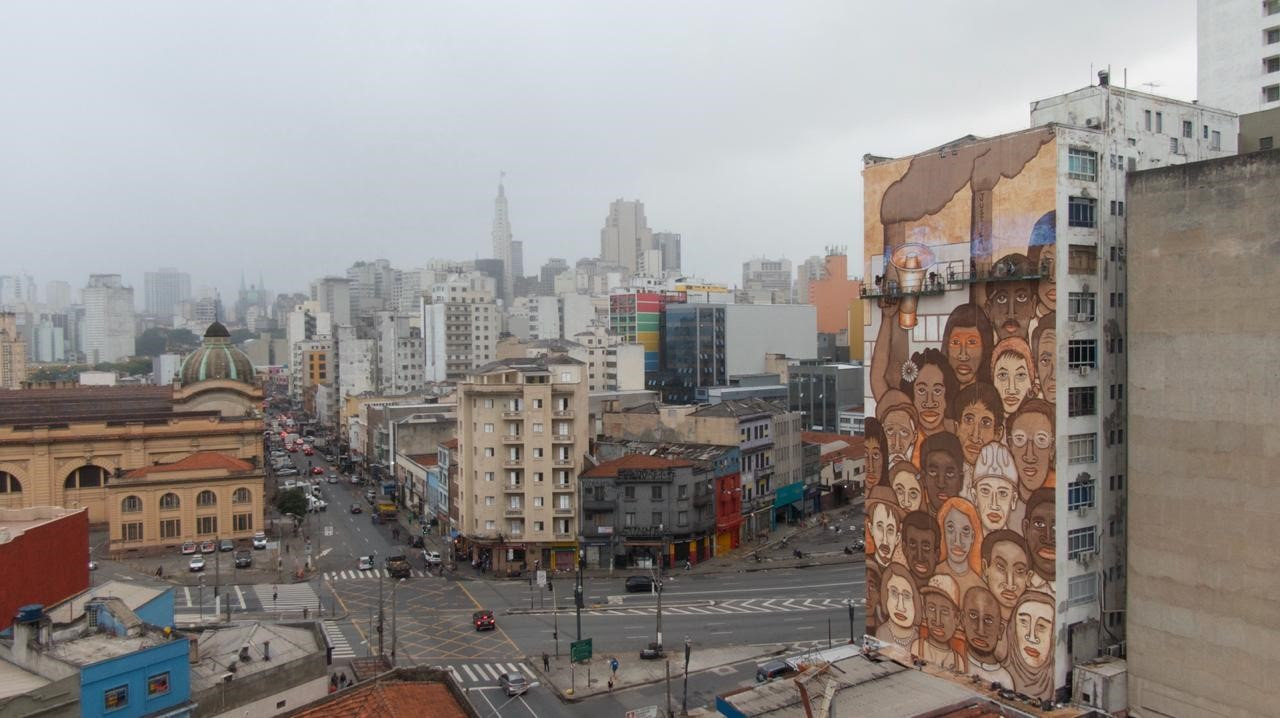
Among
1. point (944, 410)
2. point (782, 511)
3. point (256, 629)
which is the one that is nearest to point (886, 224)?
point (944, 410)

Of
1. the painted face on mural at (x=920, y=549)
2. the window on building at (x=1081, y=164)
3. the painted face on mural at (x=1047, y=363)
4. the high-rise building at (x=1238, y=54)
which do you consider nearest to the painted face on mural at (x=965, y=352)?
the painted face on mural at (x=1047, y=363)

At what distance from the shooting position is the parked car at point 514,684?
157 ft

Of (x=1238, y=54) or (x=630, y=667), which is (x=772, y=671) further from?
(x=1238, y=54)

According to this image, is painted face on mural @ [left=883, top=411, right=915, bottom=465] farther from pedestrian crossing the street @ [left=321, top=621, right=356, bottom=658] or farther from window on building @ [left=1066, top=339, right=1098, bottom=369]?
pedestrian crossing the street @ [left=321, top=621, right=356, bottom=658]

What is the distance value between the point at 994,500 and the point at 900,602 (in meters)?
A: 8.44

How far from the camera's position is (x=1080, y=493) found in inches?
1702

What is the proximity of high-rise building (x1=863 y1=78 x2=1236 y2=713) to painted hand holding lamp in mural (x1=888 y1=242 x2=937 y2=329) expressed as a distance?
3.3 inches

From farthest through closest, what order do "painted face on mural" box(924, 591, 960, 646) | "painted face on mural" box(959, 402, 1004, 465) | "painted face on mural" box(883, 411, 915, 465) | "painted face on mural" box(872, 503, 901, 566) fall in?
"painted face on mural" box(872, 503, 901, 566)
"painted face on mural" box(883, 411, 915, 465)
"painted face on mural" box(924, 591, 960, 646)
"painted face on mural" box(959, 402, 1004, 465)

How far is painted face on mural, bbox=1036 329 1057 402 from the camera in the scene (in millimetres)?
42125

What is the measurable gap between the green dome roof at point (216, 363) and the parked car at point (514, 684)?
70.3 m

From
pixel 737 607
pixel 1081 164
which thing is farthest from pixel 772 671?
pixel 1081 164

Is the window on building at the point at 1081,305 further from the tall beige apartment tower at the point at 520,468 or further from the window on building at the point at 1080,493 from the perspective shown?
the tall beige apartment tower at the point at 520,468

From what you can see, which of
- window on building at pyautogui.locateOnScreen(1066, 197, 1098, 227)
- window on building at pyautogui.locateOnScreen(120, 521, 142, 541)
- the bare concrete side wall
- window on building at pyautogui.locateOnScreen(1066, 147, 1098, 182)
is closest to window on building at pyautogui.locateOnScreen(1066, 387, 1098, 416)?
the bare concrete side wall

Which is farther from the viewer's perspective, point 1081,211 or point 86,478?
point 86,478
